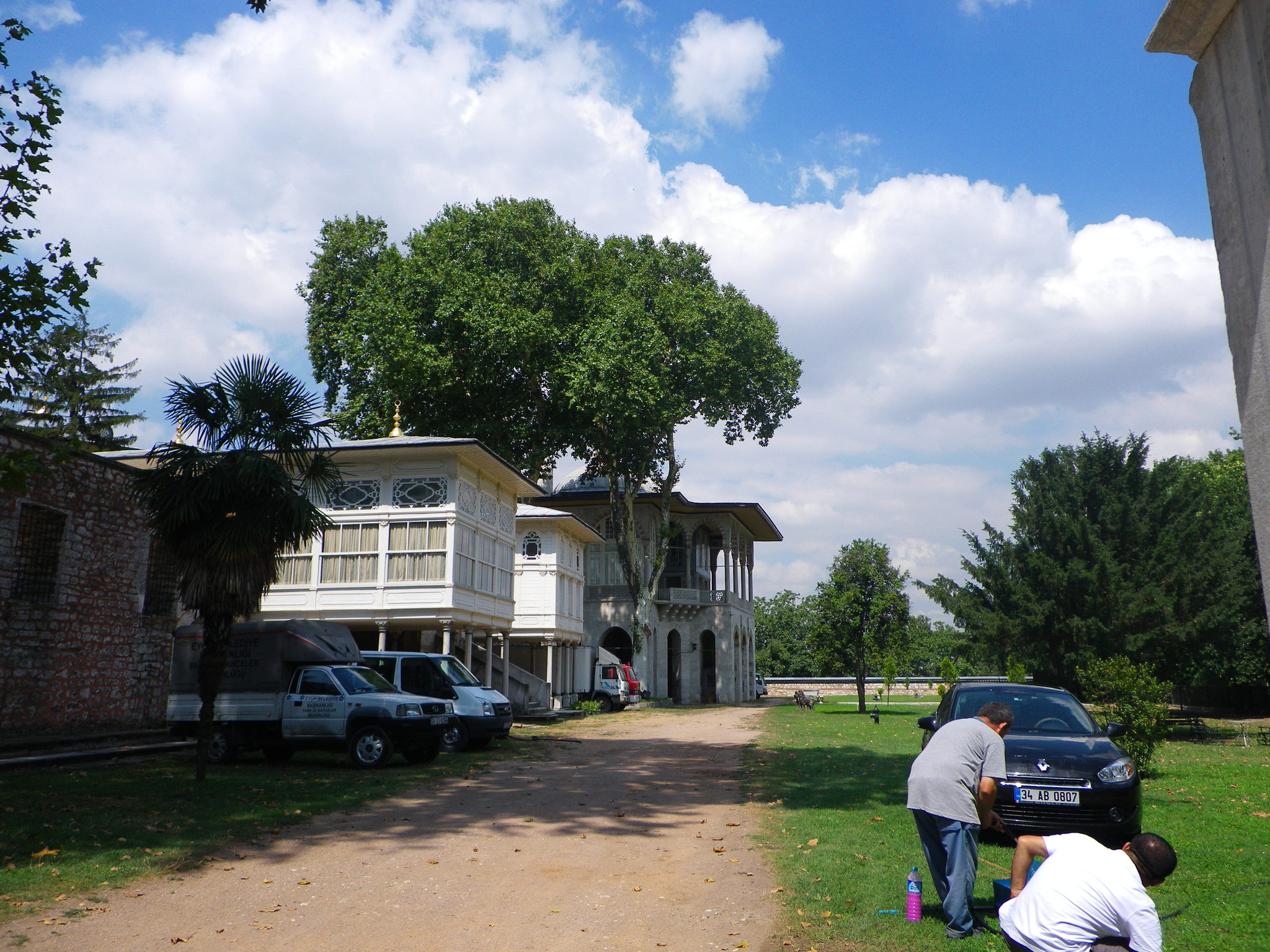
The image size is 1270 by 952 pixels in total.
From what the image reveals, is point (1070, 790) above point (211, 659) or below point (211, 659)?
below

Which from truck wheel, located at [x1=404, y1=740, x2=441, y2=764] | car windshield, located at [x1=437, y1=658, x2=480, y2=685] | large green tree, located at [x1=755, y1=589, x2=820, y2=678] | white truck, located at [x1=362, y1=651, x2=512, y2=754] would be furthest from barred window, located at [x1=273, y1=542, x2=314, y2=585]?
large green tree, located at [x1=755, y1=589, x2=820, y2=678]

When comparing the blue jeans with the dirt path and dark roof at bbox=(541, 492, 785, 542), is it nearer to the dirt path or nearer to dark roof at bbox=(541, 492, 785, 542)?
the dirt path

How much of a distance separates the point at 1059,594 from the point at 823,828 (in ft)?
71.5

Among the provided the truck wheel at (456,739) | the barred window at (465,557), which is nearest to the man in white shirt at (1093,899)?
the truck wheel at (456,739)

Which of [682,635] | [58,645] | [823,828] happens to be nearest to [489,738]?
[58,645]

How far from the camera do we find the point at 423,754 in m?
16.2

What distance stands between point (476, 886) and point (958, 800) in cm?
393

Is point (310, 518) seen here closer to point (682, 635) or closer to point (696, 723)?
point (696, 723)

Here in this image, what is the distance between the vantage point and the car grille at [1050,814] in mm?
8203

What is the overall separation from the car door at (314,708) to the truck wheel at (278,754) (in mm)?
643

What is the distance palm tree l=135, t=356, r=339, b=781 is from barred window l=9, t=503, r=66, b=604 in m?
6.64

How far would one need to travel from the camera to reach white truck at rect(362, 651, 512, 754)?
1839 centimetres

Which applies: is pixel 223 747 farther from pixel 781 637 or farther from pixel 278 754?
pixel 781 637

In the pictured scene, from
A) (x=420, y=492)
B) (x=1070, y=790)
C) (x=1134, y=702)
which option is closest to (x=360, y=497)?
(x=420, y=492)
